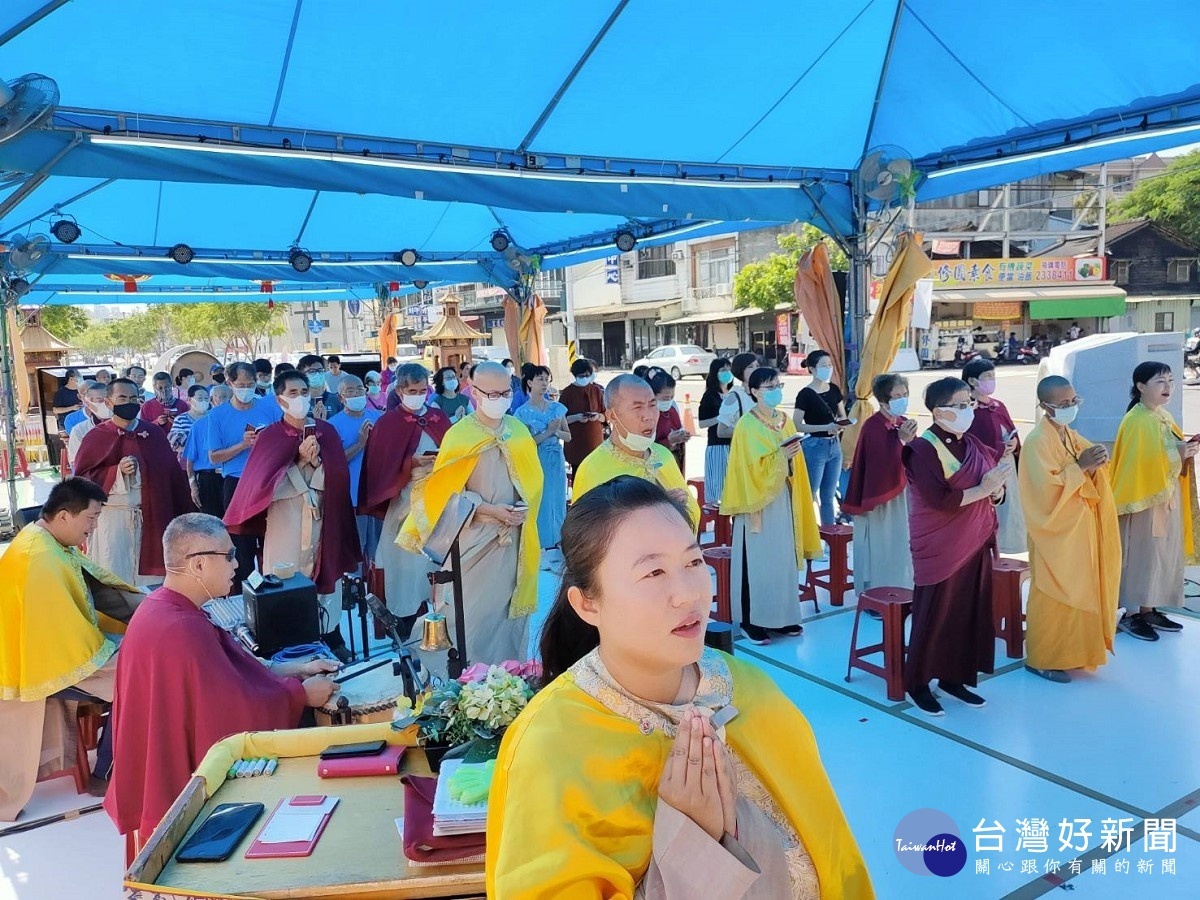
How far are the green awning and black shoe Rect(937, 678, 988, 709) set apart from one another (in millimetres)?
34148

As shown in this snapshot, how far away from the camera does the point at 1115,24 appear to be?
5711mm

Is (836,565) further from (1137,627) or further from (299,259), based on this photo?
(299,259)

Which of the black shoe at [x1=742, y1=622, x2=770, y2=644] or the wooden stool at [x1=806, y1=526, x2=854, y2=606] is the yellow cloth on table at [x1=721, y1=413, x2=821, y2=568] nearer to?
the black shoe at [x1=742, y1=622, x2=770, y2=644]

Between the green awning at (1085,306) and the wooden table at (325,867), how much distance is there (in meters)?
37.4

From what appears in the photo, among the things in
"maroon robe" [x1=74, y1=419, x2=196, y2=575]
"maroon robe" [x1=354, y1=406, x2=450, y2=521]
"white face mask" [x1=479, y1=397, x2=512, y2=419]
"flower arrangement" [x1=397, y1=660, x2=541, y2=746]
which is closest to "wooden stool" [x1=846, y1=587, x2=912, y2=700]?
"white face mask" [x1=479, y1=397, x2=512, y2=419]

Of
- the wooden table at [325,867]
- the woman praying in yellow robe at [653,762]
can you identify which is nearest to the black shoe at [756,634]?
the wooden table at [325,867]

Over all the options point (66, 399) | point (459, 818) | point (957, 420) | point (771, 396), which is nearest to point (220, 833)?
point (459, 818)

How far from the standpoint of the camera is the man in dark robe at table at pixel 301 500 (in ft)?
17.9

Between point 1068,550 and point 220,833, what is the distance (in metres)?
4.59

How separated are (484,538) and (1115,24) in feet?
17.5

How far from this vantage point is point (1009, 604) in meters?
5.61

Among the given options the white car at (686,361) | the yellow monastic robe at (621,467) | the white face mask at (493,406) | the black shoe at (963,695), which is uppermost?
the white car at (686,361)

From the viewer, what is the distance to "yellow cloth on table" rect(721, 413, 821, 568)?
18.9ft

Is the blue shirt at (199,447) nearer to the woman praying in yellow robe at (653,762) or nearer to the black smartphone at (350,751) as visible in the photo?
the black smartphone at (350,751)
